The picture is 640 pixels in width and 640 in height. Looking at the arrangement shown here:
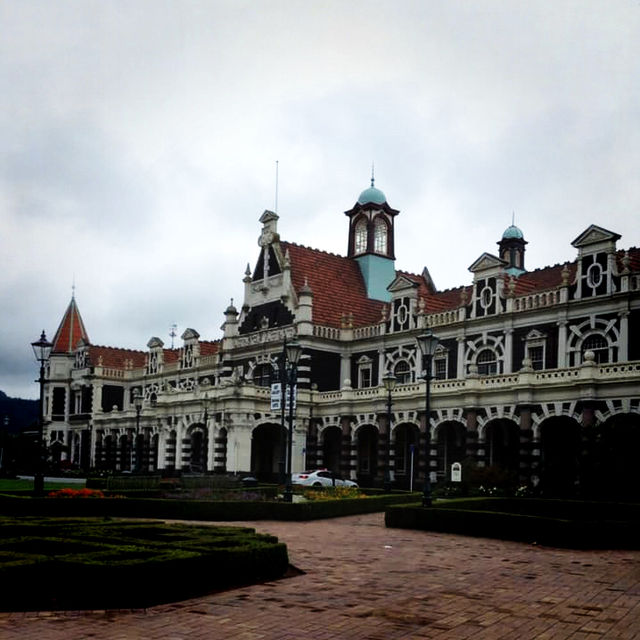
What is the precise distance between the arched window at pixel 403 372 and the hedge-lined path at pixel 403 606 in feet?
123

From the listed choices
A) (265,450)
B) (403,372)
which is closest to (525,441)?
(403,372)

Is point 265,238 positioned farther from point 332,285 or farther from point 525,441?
point 525,441

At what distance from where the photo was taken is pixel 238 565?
49.2 ft

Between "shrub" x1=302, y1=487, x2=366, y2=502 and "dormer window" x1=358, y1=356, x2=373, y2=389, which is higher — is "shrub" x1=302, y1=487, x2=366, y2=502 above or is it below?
below

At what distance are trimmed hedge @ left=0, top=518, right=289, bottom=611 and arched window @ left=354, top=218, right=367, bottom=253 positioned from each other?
55.0 metres

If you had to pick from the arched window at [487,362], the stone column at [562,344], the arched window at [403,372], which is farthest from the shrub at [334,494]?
the arched window at [403,372]

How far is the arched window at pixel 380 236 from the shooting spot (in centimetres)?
7101

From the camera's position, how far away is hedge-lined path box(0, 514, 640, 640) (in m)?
11.6

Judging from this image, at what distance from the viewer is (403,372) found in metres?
58.5

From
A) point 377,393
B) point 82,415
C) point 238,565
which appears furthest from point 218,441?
point 238,565

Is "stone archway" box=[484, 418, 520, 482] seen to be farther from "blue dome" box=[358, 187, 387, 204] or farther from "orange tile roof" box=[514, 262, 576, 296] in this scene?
"blue dome" box=[358, 187, 387, 204]

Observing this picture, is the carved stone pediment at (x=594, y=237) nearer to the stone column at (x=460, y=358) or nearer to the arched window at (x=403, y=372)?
the stone column at (x=460, y=358)

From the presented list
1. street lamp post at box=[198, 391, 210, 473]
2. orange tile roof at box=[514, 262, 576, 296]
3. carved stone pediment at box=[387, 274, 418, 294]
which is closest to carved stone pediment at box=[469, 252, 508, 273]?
orange tile roof at box=[514, 262, 576, 296]

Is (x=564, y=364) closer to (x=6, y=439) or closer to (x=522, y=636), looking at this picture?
(x=522, y=636)
